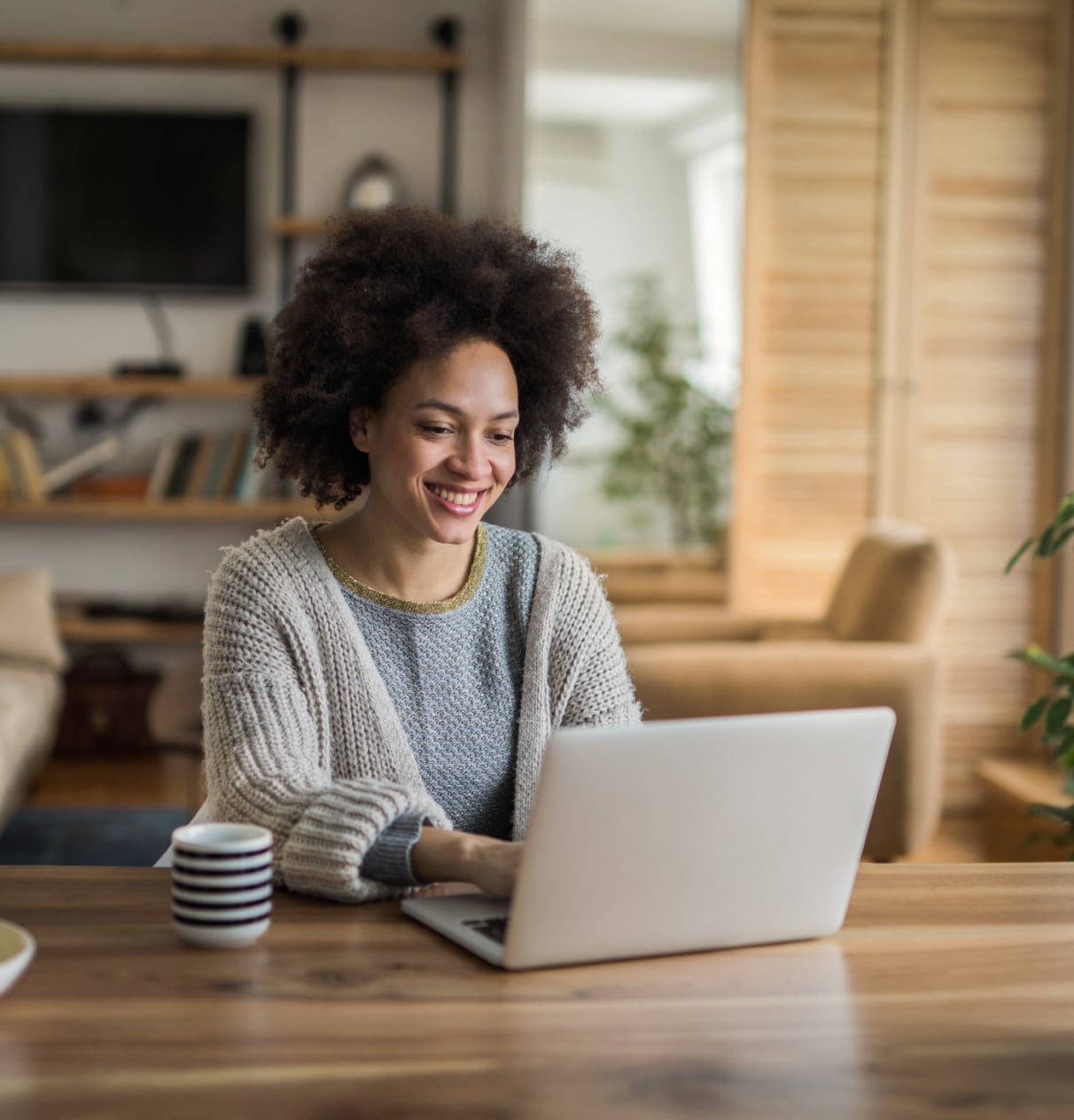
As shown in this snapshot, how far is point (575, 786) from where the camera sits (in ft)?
3.13

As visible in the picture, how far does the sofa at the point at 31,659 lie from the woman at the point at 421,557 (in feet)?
7.40

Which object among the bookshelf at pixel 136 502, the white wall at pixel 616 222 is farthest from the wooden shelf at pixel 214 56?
the bookshelf at pixel 136 502

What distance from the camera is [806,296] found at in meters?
4.00

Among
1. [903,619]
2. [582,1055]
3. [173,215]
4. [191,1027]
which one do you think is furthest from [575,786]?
[173,215]

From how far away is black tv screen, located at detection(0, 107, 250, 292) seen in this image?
15.6ft

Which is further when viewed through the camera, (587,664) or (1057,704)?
(1057,704)

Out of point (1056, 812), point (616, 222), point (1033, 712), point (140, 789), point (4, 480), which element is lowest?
point (140, 789)

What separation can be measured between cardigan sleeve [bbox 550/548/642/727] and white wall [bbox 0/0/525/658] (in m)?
3.42

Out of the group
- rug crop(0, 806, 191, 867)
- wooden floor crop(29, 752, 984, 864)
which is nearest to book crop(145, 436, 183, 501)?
wooden floor crop(29, 752, 984, 864)

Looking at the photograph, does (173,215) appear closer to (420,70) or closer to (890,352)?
(420,70)

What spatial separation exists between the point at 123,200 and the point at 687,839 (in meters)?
4.33

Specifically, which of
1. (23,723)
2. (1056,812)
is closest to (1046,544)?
(1056,812)

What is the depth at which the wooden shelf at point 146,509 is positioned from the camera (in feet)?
15.2

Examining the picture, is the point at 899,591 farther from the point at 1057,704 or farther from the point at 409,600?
the point at 409,600
